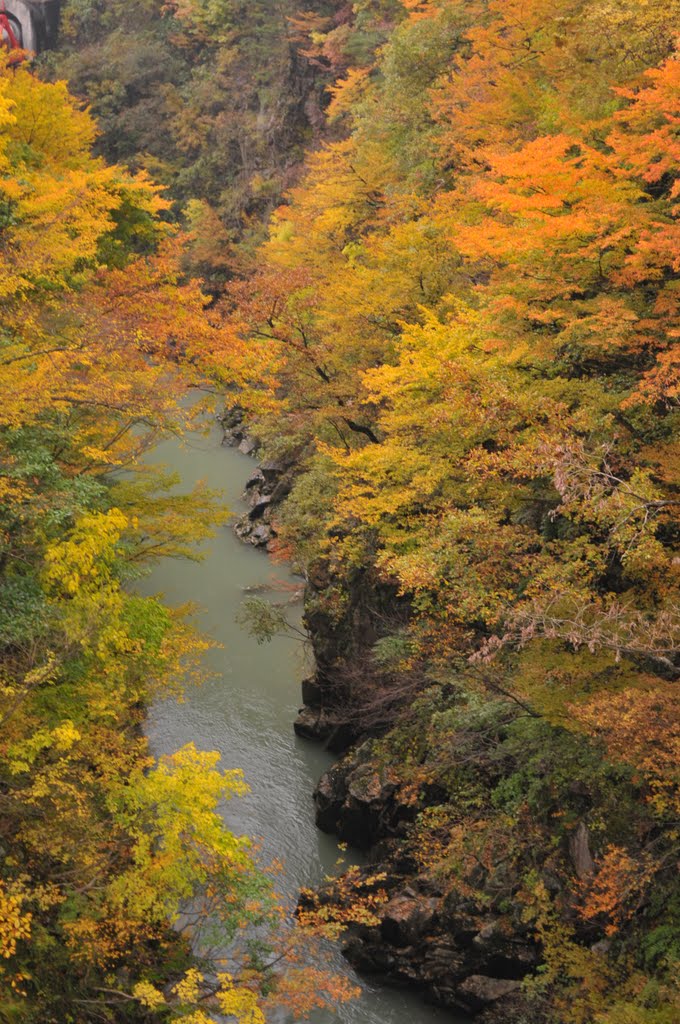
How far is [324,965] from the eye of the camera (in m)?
13.3

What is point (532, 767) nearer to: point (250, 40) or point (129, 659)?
point (129, 659)

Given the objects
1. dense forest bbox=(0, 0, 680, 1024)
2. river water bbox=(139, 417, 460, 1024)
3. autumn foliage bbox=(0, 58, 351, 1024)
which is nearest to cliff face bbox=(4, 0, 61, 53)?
dense forest bbox=(0, 0, 680, 1024)

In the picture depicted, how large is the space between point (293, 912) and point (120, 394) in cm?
939

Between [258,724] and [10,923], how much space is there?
423 inches

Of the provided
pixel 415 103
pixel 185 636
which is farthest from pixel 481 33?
pixel 185 636

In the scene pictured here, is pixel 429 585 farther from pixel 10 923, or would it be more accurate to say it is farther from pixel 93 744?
pixel 10 923

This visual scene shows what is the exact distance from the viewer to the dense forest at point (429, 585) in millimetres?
9969

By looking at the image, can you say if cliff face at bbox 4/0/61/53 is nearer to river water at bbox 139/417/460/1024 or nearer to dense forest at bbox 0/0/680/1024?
dense forest at bbox 0/0/680/1024

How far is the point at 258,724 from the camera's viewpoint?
63.2 feet

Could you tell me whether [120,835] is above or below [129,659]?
below

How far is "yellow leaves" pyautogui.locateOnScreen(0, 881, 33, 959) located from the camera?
857cm

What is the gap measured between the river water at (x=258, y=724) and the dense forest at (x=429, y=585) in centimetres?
54

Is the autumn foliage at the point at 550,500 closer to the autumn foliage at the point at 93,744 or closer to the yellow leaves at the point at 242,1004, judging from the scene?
the autumn foliage at the point at 93,744

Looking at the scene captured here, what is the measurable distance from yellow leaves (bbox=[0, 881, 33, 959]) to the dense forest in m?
0.07
